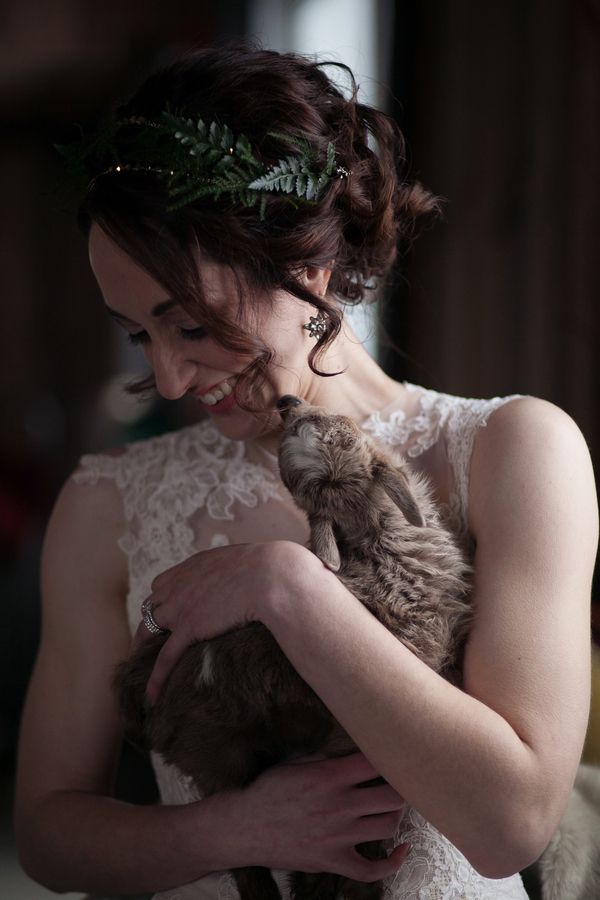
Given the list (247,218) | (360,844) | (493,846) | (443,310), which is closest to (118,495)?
(247,218)

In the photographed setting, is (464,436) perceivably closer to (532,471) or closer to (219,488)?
(532,471)

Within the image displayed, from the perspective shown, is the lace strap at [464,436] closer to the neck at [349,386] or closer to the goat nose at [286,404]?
the neck at [349,386]

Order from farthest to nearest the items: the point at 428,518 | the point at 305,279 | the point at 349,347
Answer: the point at 349,347 → the point at 305,279 → the point at 428,518

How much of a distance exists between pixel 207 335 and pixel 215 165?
0.33 m

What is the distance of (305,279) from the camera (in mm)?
1288

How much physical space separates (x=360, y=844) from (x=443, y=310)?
170 centimetres

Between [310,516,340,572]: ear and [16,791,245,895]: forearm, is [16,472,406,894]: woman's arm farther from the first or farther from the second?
[310,516,340,572]: ear

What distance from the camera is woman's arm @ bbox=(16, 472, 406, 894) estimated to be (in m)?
1.01

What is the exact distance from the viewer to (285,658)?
1.02 m

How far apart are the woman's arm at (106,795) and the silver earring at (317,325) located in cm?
71

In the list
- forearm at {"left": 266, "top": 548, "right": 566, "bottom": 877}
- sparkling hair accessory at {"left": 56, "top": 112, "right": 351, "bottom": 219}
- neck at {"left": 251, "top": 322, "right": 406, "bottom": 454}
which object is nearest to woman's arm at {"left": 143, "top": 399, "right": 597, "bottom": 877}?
forearm at {"left": 266, "top": 548, "right": 566, "bottom": 877}

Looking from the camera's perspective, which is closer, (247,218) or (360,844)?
(360,844)

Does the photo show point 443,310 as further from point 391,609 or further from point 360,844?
point 360,844

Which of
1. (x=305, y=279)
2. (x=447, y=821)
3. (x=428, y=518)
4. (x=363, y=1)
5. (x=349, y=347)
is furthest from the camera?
(x=363, y=1)
